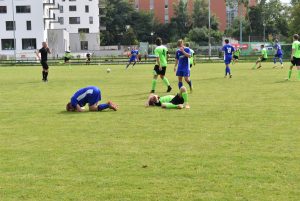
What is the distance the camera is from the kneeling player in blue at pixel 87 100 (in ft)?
41.5

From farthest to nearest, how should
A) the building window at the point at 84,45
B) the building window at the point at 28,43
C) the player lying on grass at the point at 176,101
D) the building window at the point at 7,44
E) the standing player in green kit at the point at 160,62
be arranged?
1. the building window at the point at 84,45
2. the building window at the point at 28,43
3. the building window at the point at 7,44
4. the standing player in green kit at the point at 160,62
5. the player lying on grass at the point at 176,101

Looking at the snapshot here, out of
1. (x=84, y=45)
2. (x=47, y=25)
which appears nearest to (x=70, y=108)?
(x=47, y=25)

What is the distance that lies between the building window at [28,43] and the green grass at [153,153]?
73.5 m

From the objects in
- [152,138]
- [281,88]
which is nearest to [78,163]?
[152,138]

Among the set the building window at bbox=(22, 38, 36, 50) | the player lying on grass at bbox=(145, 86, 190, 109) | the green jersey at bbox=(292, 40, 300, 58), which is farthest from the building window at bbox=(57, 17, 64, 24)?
the player lying on grass at bbox=(145, 86, 190, 109)

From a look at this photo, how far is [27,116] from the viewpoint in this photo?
12727mm

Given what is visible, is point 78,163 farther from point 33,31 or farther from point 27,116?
point 33,31

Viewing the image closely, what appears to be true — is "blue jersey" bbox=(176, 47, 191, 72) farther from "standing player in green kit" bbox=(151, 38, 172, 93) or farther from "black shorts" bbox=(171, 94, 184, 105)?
"standing player in green kit" bbox=(151, 38, 172, 93)

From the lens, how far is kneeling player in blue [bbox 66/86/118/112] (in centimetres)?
1265

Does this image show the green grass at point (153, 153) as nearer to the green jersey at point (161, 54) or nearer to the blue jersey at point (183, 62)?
the blue jersey at point (183, 62)

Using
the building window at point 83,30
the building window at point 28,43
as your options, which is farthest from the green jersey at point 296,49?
the building window at point 83,30

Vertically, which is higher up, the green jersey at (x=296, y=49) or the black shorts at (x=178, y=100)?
the green jersey at (x=296, y=49)

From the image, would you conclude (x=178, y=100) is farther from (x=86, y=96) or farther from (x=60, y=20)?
(x=60, y=20)

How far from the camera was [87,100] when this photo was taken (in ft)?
42.6
